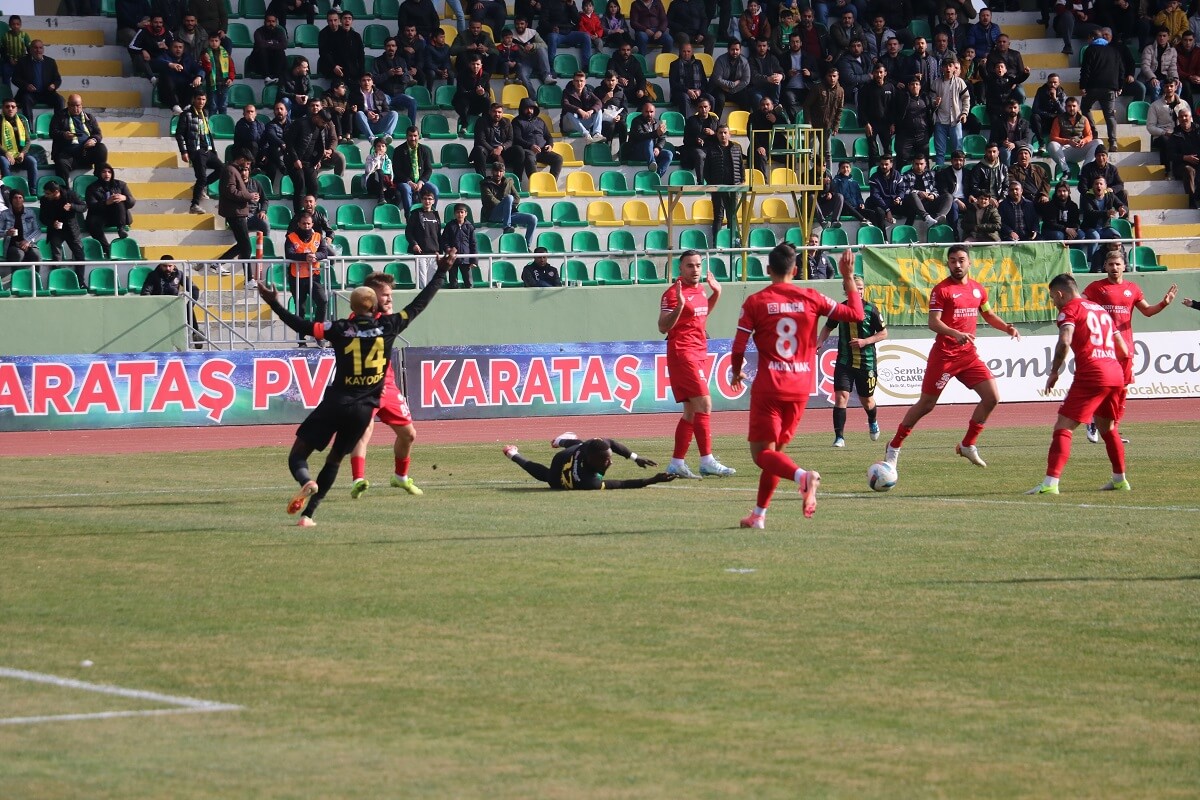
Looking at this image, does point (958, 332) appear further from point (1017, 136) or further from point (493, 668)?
point (1017, 136)

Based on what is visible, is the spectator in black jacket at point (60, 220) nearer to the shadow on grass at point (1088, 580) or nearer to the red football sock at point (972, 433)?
the red football sock at point (972, 433)

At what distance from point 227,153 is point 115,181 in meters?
2.39

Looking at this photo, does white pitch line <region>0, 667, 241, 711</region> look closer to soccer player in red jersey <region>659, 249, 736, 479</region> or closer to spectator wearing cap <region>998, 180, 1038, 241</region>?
soccer player in red jersey <region>659, 249, 736, 479</region>

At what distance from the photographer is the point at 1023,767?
20.5 ft

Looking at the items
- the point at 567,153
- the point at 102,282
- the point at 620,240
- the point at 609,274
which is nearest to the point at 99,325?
the point at 102,282

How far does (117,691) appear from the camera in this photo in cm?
755

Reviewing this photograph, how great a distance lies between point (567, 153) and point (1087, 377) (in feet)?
66.4

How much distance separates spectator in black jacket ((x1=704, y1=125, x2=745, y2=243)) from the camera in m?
32.8

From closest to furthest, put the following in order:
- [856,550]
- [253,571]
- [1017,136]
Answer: [253,571], [856,550], [1017,136]

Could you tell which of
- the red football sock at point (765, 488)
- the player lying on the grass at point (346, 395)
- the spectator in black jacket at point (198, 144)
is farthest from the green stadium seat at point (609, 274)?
the red football sock at point (765, 488)

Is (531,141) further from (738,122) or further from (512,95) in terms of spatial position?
(738,122)

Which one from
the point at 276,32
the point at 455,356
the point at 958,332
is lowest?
the point at 455,356

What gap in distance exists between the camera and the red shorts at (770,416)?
41.8ft

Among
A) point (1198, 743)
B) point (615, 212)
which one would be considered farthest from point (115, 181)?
point (1198, 743)
